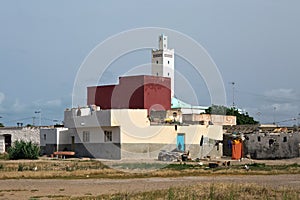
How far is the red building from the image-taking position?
55250 mm

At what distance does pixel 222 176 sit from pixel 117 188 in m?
8.33

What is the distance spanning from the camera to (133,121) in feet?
153

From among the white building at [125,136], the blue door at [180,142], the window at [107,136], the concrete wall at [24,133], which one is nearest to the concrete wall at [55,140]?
the white building at [125,136]

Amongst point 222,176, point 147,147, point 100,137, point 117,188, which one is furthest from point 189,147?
point 117,188

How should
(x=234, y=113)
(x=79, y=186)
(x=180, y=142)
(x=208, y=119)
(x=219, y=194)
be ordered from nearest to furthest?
(x=219, y=194) < (x=79, y=186) < (x=180, y=142) < (x=208, y=119) < (x=234, y=113)

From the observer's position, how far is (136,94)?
55.6 meters

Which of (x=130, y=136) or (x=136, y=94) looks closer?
(x=130, y=136)

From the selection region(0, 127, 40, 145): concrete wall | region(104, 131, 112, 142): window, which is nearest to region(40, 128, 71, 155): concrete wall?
region(0, 127, 40, 145): concrete wall

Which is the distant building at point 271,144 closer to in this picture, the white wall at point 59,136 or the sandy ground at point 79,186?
the white wall at point 59,136

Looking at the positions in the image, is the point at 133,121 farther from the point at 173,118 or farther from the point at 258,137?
the point at 258,137

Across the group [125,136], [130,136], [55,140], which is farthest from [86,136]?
[130,136]

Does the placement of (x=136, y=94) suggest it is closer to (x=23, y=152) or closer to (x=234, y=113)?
(x=23, y=152)

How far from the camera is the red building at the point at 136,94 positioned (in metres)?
55.2

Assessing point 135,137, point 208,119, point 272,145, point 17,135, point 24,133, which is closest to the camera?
point 135,137
